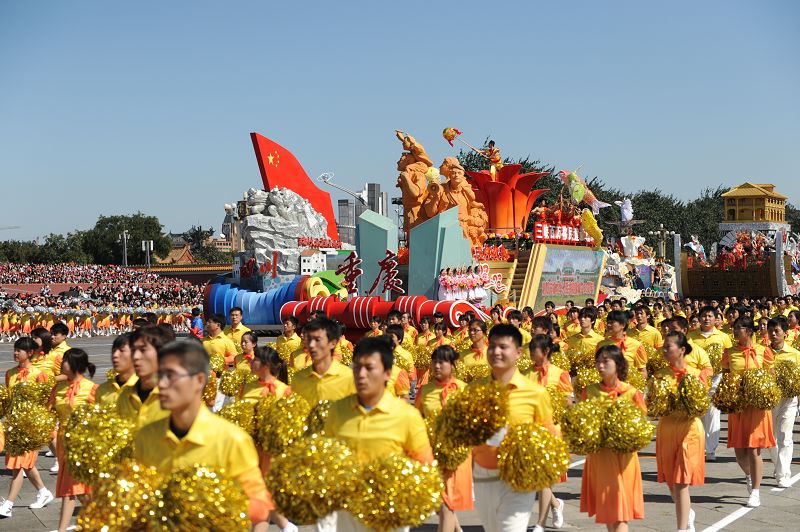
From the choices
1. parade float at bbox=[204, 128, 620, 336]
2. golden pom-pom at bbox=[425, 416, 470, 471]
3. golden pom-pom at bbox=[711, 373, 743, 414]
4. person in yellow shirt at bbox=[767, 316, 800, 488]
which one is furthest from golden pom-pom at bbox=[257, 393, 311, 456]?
parade float at bbox=[204, 128, 620, 336]

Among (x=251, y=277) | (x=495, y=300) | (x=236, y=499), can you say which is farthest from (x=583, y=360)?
(x=251, y=277)

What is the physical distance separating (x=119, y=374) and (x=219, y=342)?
5.21 meters

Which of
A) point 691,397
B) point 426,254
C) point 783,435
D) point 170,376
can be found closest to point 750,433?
point 783,435

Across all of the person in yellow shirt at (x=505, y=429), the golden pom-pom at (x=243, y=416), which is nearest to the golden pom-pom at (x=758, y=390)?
the person in yellow shirt at (x=505, y=429)

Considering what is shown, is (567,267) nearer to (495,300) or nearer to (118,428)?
(495,300)

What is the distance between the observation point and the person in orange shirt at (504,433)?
18.9ft

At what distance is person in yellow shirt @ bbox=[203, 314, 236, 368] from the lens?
1158 cm

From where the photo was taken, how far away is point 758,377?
29.6 feet

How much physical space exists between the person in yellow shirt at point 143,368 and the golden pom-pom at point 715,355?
23.4 feet

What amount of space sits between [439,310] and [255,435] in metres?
16.4

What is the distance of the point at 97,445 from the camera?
198 inches

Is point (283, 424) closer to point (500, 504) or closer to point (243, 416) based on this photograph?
point (243, 416)

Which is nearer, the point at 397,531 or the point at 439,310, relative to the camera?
the point at 397,531

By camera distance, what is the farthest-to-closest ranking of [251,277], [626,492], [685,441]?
[251,277], [685,441], [626,492]
